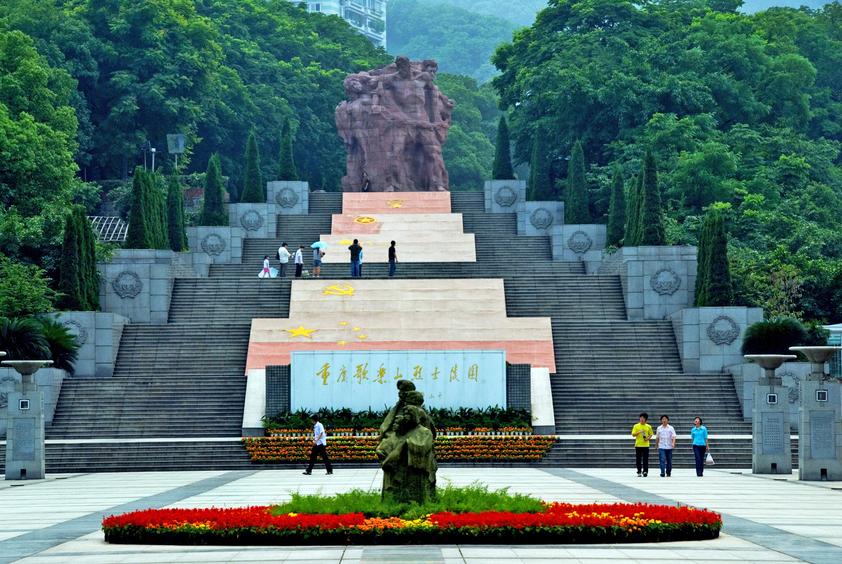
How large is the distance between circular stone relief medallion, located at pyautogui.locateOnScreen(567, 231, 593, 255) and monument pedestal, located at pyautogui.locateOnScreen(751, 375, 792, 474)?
88.1 ft

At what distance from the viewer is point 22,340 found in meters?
43.2

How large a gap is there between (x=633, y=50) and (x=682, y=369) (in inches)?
1238

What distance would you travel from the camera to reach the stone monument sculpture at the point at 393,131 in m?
72.6

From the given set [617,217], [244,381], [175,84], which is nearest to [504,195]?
[617,217]

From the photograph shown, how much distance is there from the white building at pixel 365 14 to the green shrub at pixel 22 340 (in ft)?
456

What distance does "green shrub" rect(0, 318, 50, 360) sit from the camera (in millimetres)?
42938

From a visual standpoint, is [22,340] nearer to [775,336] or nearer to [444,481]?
[444,481]

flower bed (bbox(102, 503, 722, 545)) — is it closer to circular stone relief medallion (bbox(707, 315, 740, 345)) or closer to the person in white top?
the person in white top

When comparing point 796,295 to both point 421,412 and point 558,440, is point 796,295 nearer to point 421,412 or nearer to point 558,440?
point 558,440

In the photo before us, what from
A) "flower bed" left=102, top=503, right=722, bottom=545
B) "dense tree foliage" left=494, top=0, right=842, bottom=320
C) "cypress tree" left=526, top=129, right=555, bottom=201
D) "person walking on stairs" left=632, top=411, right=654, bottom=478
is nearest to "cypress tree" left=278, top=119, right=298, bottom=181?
"cypress tree" left=526, top=129, right=555, bottom=201

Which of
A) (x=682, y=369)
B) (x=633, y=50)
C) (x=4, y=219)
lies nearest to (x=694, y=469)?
(x=682, y=369)

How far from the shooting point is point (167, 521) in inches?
838

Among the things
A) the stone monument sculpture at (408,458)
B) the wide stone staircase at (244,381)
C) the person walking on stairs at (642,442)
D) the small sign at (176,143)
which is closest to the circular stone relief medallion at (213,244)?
the wide stone staircase at (244,381)

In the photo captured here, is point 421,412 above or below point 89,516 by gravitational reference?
above
